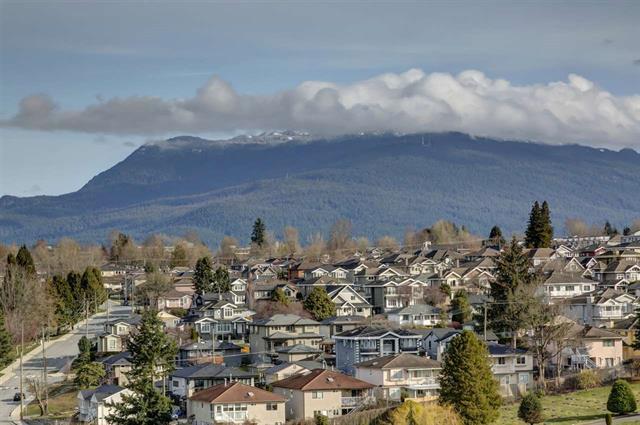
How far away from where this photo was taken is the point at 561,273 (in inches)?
3994

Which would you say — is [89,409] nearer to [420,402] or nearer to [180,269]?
[420,402]

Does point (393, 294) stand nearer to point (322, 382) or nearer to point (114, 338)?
point (114, 338)

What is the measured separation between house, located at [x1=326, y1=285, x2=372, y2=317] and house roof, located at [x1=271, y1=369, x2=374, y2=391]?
3123cm

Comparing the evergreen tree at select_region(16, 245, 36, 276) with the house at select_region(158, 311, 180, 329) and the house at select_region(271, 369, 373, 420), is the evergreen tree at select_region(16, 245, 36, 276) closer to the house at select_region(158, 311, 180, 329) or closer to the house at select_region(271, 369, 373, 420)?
the house at select_region(158, 311, 180, 329)

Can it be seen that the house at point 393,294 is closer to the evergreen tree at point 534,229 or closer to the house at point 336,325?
the house at point 336,325

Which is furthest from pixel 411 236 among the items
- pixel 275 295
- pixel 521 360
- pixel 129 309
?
pixel 521 360

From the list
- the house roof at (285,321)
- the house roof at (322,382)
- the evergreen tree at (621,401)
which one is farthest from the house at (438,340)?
the evergreen tree at (621,401)

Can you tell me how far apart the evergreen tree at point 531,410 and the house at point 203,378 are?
15902mm

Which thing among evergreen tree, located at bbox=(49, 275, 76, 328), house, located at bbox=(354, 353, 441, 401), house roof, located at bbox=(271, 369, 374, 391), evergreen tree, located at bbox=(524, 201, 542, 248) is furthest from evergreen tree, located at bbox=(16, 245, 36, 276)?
house, located at bbox=(354, 353, 441, 401)

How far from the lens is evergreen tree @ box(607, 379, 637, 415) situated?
5784cm

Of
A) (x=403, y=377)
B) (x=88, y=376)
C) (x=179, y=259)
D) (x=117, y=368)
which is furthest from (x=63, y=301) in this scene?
(x=403, y=377)

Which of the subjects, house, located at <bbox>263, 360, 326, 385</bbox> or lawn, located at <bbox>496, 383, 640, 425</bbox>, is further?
house, located at <bbox>263, 360, 326, 385</bbox>

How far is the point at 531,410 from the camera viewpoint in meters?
56.8

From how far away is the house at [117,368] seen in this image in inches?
2992
